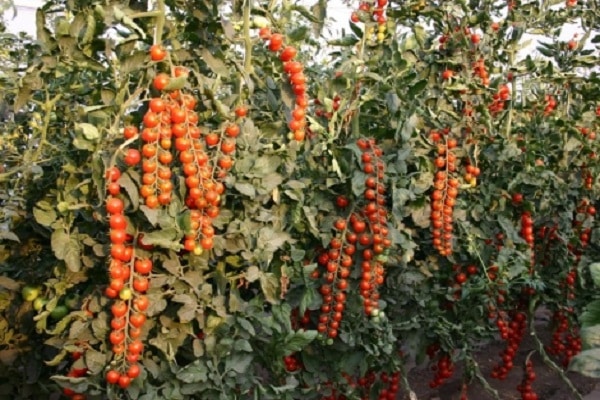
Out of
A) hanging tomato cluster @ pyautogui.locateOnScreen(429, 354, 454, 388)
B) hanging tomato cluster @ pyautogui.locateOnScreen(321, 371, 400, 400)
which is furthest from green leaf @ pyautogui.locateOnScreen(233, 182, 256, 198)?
hanging tomato cluster @ pyautogui.locateOnScreen(429, 354, 454, 388)

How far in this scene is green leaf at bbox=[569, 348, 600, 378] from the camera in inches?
29.9

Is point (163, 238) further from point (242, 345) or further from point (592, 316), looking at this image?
point (592, 316)

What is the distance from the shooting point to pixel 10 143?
8.39 ft

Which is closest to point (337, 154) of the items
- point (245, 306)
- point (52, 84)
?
point (245, 306)

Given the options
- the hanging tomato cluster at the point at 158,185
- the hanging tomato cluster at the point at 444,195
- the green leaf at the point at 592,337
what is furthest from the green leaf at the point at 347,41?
the green leaf at the point at 592,337

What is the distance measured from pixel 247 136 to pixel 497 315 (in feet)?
5.08

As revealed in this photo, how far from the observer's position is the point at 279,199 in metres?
1.72

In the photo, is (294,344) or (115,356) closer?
(115,356)

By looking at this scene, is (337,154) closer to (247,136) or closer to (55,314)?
(247,136)

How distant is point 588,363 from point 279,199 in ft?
3.48

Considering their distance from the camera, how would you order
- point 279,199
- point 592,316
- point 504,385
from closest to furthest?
point 592,316 → point 279,199 → point 504,385

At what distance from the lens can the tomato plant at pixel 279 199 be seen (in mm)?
1405

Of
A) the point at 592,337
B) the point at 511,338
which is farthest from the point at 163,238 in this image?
the point at 511,338

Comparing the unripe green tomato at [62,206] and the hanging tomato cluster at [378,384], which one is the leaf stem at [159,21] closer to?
the unripe green tomato at [62,206]
